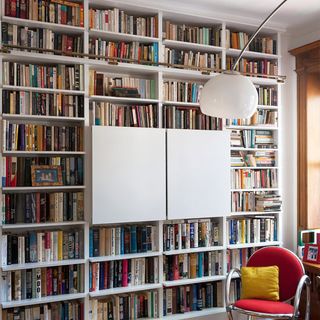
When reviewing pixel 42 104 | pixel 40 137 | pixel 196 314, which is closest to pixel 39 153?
pixel 40 137

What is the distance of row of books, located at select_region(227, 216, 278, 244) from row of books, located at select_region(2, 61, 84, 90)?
6.41ft

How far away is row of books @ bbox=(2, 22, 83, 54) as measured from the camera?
3.46m

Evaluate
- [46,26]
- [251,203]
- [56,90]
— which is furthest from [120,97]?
[251,203]

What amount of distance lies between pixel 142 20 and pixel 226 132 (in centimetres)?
127

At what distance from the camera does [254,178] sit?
14.3 ft

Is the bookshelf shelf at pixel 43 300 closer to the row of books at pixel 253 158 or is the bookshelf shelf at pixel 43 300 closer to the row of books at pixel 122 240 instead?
the row of books at pixel 122 240

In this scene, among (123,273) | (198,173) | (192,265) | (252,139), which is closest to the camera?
(123,273)

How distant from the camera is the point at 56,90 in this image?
3.55 metres

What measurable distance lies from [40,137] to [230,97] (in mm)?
1847

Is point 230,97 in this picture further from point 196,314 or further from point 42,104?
point 196,314

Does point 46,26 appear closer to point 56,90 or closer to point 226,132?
point 56,90

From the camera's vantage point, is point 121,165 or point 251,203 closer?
point 121,165

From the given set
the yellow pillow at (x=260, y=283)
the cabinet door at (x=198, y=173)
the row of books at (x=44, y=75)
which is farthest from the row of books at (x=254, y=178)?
the row of books at (x=44, y=75)

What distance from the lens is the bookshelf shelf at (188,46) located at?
397cm
